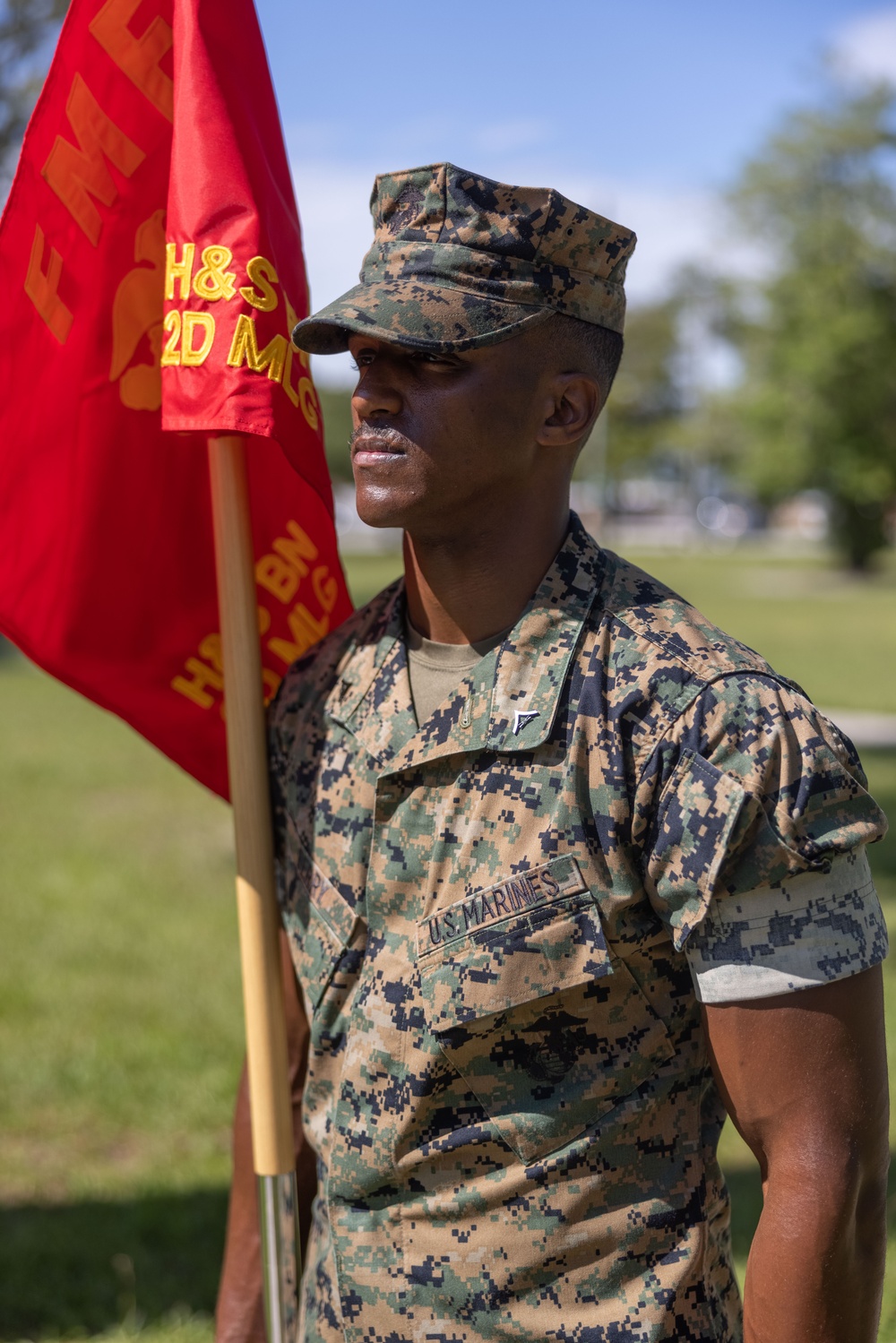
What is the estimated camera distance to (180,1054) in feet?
17.5

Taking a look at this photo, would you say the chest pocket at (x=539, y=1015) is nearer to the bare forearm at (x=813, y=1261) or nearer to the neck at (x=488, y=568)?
the bare forearm at (x=813, y=1261)

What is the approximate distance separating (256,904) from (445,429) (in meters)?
0.74

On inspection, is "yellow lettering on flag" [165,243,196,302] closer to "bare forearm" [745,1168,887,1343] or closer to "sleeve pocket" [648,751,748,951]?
"sleeve pocket" [648,751,748,951]

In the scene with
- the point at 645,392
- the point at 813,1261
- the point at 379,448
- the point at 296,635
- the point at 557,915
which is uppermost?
the point at 645,392

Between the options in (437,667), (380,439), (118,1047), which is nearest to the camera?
(380,439)

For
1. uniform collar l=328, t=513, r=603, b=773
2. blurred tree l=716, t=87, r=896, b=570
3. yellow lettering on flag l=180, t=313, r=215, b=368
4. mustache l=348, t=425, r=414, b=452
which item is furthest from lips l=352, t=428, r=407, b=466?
blurred tree l=716, t=87, r=896, b=570

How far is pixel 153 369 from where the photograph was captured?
2.29 meters

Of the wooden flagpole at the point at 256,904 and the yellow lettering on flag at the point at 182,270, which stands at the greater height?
the yellow lettering on flag at the point at 182,270

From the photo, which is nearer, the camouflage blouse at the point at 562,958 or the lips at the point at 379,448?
the camouflage blouse at the point at 562,958

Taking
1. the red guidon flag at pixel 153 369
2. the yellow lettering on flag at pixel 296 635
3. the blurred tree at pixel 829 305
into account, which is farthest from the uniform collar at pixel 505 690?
the blurred tree at pixel 829 305

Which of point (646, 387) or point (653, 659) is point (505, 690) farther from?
point (646, 387)

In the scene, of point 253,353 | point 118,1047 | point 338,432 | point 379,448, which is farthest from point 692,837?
point 338,432

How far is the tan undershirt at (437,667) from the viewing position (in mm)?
1839

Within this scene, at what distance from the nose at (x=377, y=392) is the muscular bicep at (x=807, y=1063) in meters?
0.79
